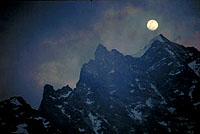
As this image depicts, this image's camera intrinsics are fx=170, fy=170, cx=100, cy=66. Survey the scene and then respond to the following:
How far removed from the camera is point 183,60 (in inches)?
6767

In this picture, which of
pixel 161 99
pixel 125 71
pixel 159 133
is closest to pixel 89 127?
pixel 159 133

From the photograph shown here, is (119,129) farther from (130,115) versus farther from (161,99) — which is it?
(161,99)

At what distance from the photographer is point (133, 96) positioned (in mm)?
156500

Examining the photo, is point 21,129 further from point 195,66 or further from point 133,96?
point 195,66

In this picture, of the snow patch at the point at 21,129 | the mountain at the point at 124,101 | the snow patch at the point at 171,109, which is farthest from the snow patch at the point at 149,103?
the snow patch at the point at 21,129

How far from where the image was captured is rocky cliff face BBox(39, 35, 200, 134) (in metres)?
123

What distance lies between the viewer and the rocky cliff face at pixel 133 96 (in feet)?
405

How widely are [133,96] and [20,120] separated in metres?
99.6

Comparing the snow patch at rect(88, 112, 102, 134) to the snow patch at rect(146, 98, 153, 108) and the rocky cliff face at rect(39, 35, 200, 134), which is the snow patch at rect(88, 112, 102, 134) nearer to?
the rocky cliff face at rect(39, 35, 200, 134)

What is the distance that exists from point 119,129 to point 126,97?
126 feet

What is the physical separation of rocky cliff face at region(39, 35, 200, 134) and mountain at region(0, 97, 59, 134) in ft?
63.5

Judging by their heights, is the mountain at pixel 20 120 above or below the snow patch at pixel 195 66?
below

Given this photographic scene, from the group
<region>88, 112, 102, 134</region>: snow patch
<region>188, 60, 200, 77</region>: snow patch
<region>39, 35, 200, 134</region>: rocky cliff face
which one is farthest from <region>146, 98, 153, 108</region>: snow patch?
<region>188, 60, 200, 77</region>: snow patch

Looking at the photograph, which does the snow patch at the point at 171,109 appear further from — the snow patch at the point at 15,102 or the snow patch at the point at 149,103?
the snow patch at the point at 15,102
